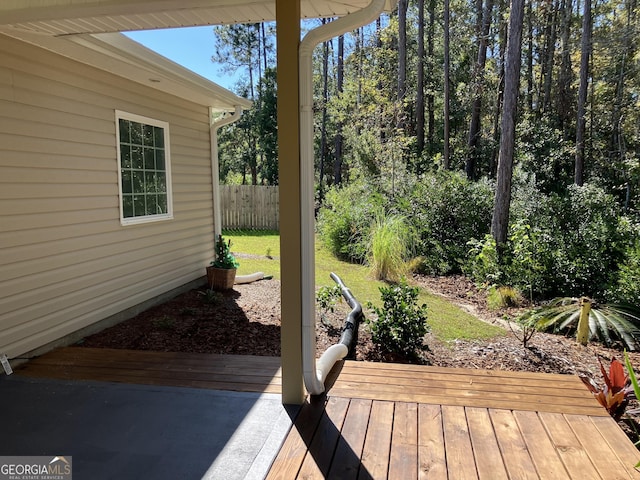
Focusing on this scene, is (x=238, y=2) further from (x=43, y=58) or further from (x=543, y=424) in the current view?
(x=543, y=424)

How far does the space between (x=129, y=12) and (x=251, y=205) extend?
34.2 feet

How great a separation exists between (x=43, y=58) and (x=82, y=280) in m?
1.87

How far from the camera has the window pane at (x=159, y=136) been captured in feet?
16.4

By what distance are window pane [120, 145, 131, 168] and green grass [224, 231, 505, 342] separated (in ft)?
9.61

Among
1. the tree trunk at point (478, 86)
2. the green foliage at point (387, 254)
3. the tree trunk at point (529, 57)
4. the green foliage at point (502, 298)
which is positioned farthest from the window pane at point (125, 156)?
the tree trunk at point (529, 57)

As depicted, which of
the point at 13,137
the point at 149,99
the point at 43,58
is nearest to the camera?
the point at 13,137

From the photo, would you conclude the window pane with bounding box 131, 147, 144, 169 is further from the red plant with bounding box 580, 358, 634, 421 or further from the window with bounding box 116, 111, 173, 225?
the red plant with bounding box 580, 358, 634, 421

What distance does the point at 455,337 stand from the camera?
4246mm

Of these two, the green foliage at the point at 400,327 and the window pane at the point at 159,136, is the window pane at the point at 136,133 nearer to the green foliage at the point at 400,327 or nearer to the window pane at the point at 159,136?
the window pane at the point at 159,136

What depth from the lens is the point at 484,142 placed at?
17.0 meters

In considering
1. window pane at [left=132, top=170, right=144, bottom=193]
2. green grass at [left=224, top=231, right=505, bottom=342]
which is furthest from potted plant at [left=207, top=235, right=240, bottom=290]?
window pane at [left=132, top=170, right=144, bottom=193]

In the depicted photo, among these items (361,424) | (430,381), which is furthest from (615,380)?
(361,424)

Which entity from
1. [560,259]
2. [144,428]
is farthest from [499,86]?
[144,428]

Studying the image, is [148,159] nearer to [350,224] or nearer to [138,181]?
[138,181]
